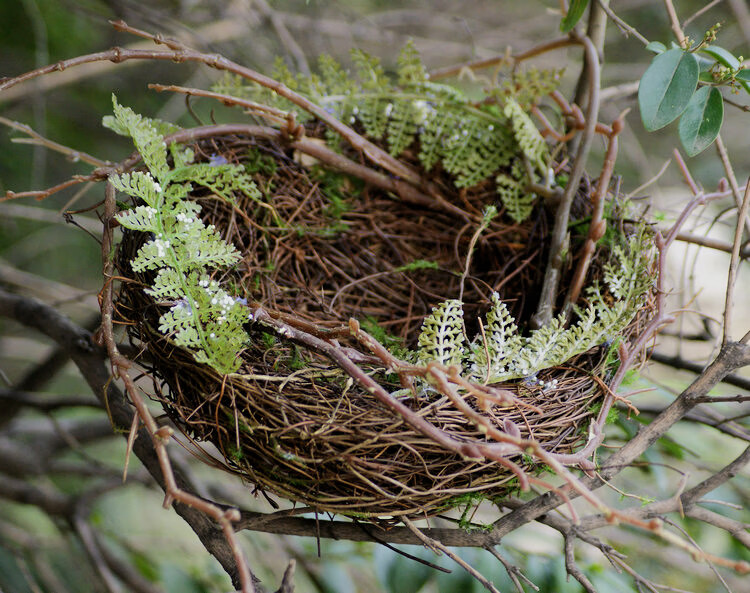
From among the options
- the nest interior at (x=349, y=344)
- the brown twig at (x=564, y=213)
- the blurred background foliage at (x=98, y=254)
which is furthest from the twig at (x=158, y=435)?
the brown twig at (x=564, y=213)

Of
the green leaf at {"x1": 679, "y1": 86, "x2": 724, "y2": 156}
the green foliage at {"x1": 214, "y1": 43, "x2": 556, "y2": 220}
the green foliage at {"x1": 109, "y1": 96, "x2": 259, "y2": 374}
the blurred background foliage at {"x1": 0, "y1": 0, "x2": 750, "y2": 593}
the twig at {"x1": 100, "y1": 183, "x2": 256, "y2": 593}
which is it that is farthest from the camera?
the blurred background foliage at {"x1": 0, "y1": 0, "x2": 750, "y2": 593}

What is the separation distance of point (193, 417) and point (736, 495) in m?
0.98

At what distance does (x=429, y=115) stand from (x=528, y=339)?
0.44 m

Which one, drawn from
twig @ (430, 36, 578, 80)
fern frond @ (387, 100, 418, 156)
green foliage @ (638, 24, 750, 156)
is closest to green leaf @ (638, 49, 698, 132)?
green foliage @ (638, 24, 750, 156)

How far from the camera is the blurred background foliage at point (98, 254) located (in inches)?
44.8

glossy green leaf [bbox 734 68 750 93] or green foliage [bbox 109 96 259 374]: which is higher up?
glossy green leaf [bbox 734 68 750 93]

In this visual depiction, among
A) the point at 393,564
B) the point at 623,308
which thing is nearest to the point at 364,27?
the point at 623,308

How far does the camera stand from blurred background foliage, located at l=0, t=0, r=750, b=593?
3.73 feet

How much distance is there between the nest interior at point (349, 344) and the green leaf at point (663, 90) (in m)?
0.23

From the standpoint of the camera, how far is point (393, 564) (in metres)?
0.97

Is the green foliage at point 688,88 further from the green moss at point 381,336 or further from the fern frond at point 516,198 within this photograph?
the green moss at point 381,336

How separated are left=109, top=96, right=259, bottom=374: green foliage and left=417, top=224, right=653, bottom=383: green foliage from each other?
0.72 feet

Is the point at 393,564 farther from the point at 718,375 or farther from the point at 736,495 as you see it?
the point at 736,495

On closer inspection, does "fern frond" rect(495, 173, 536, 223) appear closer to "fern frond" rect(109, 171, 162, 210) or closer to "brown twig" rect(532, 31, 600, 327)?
"brown twig" rect(532, 31, 600, 327)
